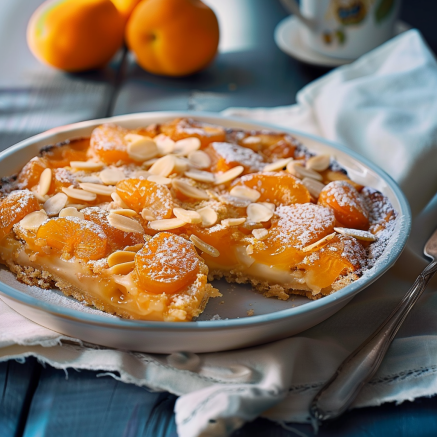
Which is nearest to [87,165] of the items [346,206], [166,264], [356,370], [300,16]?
[166,264]

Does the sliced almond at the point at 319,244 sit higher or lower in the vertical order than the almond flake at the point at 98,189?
lower

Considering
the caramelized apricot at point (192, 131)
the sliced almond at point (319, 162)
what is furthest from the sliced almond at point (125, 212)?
the sliced almond at point (319, 162)

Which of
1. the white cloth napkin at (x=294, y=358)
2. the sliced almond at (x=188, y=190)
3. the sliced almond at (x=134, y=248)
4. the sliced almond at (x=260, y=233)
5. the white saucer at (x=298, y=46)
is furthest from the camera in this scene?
the white saucer at (x=298, y=46)

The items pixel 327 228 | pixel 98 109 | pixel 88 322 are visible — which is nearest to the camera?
pixel 88 322

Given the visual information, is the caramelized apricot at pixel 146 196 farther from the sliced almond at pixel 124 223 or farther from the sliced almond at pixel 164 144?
the sliced almond at pixel 164 144

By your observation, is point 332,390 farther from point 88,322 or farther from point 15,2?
point 15,2

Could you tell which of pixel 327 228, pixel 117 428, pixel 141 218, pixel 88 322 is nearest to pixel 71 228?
pixel 141 218
